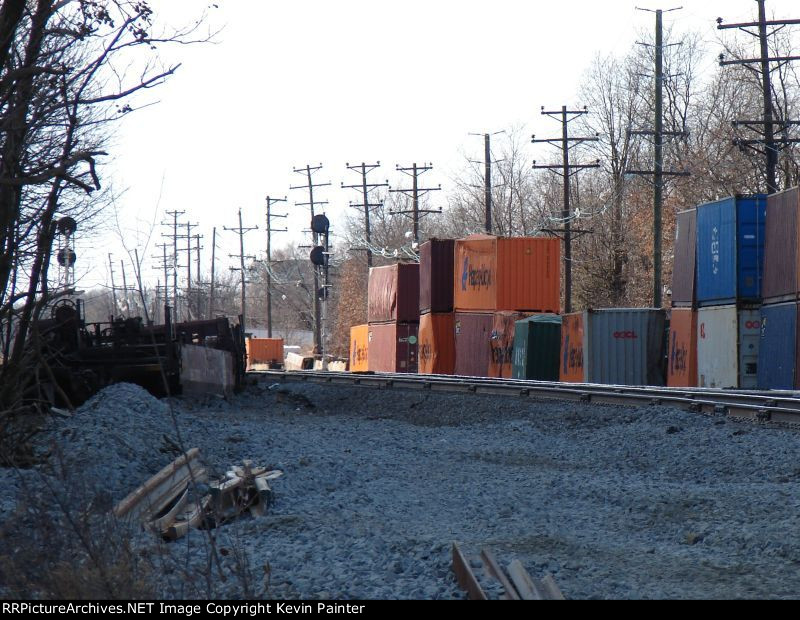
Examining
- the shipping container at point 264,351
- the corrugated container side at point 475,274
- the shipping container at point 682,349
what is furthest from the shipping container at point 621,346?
the shipping container at point 264,351

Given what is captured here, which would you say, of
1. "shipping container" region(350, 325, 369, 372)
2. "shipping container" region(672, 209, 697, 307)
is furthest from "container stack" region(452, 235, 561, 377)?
"shipping container" region(350, 325, 369, 372)

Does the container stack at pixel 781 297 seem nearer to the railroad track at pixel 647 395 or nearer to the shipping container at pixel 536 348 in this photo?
the railroad track at pixel 647 395

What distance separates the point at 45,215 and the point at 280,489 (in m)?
2.94

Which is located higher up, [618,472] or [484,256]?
[484,256]

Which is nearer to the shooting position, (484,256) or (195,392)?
(195,392)

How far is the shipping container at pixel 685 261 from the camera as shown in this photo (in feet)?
80.7

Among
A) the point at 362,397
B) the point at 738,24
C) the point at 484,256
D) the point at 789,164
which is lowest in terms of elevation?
the point at 362,397

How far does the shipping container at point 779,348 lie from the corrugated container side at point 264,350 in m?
38.1

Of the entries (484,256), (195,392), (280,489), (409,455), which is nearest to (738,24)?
(484,256)

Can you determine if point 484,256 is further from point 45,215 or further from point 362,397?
point 45,215

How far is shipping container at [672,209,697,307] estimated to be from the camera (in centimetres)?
2459

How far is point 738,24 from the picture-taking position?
31469 mm

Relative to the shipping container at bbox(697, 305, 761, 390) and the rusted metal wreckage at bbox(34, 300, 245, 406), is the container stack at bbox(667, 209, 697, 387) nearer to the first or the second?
the shipping container at bbox(697, 305, 761, 390)
